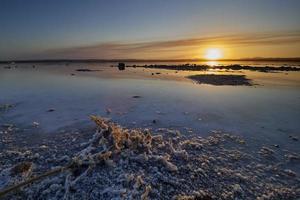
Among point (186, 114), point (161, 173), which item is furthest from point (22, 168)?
point (186, 114)

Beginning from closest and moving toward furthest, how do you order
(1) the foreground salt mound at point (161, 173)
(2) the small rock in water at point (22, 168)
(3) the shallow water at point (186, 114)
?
(1) the foreground salt mound at point (161, 173) < (2) the small rock in water at point (22, 168) < (3) the shallow water at point (186, 114)

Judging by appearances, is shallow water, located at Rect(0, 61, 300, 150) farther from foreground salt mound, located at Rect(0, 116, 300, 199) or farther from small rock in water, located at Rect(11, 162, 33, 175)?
small rock in water, located at Rect(11, 162, 33, 175)

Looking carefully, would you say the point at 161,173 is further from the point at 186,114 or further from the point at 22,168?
the point at 186,114

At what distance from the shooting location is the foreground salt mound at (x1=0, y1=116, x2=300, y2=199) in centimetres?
471

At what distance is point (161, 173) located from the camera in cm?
551

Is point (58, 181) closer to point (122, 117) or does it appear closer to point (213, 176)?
point (213, 176)

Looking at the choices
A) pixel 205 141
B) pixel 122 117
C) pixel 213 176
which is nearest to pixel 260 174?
pixel 213 176

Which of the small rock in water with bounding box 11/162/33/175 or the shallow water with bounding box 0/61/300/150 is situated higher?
the shallow water with bounding box 0/61/300/150

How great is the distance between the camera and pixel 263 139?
25.2 feet

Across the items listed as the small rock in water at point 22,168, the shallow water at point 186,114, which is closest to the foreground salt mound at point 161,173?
the small rock in water at point 22,168

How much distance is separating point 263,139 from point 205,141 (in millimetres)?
1992

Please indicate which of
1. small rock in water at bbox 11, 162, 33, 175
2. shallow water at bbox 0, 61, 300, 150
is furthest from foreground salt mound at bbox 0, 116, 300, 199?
shallow water at bbox 0, 61, 300, 150

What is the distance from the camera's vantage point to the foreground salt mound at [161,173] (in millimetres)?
4715

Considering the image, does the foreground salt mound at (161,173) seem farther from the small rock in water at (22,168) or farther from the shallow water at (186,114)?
the shallow water at (186,114)
